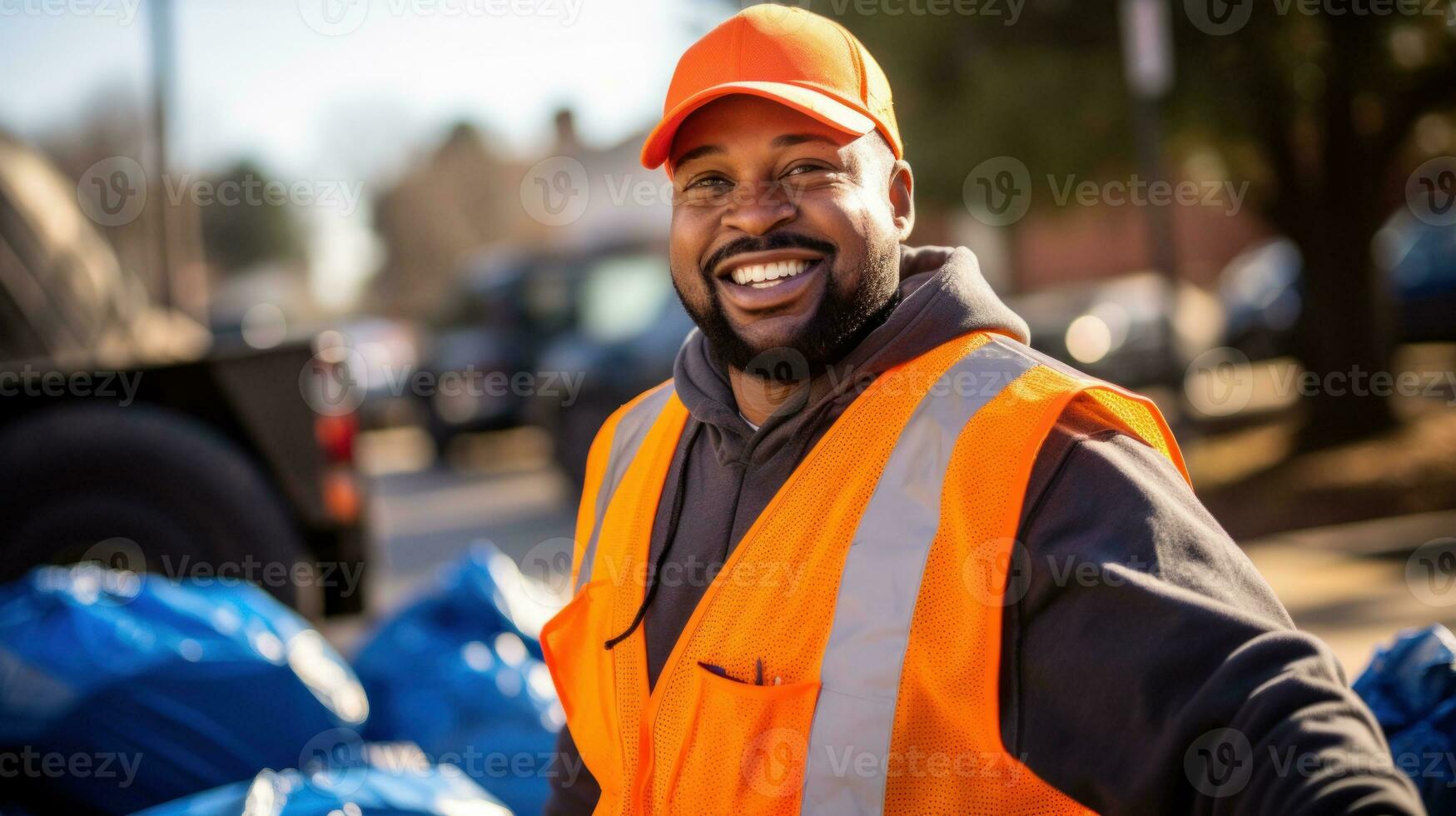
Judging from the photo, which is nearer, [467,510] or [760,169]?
[760,169]

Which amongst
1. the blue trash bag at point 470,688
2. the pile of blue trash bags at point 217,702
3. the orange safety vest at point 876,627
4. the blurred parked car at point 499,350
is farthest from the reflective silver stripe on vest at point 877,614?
the blurred parked car at point 499,350

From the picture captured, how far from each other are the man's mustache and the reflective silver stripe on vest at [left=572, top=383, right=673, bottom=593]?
45cm

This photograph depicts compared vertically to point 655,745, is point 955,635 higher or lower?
higher

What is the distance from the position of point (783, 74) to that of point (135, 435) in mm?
3234

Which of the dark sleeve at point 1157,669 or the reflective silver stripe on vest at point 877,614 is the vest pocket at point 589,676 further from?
the dark sleeve at point 1157,669

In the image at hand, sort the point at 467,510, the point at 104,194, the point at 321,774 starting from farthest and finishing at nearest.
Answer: the point at 467,510
the point at 104,194
the point at 321,774

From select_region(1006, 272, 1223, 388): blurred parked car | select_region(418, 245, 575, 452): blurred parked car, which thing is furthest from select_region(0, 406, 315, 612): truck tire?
select_region(418, 245, 575, 452): blurred parked car

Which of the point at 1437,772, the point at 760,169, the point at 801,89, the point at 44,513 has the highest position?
the point at 801,89

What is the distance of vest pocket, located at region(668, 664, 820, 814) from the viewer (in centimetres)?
177

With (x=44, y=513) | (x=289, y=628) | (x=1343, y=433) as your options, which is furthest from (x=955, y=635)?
(x=1343, y=433)

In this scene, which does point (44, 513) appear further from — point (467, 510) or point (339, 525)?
point (467, 510)

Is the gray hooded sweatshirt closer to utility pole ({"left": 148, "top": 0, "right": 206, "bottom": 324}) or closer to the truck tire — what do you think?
the truck tire

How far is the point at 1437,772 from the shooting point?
7.27 ft

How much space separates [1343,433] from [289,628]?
26.2 feet
